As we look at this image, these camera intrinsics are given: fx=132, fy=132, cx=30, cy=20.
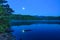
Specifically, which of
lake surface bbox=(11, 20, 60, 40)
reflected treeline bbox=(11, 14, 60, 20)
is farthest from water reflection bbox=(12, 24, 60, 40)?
reflected treeline bbox=(11, 14, 60, 20)

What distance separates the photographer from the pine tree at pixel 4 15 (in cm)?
190

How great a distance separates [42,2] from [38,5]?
75 millimetres

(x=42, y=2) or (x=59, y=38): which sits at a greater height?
(x=42, y=2)

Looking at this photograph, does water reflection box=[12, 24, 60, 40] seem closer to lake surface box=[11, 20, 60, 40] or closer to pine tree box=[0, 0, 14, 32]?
lake surface box=[11, 20, 60, 40]

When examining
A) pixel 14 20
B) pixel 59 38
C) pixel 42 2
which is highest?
pixel 42 2

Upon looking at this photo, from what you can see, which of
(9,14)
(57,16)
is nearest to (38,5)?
(57,16)

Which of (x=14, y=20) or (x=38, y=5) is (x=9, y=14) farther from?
(x=38, y=5)

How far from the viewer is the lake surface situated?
6.24 ft

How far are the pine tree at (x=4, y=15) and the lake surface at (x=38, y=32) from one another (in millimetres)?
114

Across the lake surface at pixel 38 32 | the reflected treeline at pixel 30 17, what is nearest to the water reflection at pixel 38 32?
the lake surface at pixel 38 32

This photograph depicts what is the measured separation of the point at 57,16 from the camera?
6.24 feet

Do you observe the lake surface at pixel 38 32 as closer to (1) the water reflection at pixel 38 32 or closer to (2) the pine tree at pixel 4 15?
(1) the water reflection at pixel 38 32

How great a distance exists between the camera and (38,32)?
1951 mm

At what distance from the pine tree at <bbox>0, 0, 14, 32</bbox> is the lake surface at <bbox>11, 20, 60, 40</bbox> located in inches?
4.5
